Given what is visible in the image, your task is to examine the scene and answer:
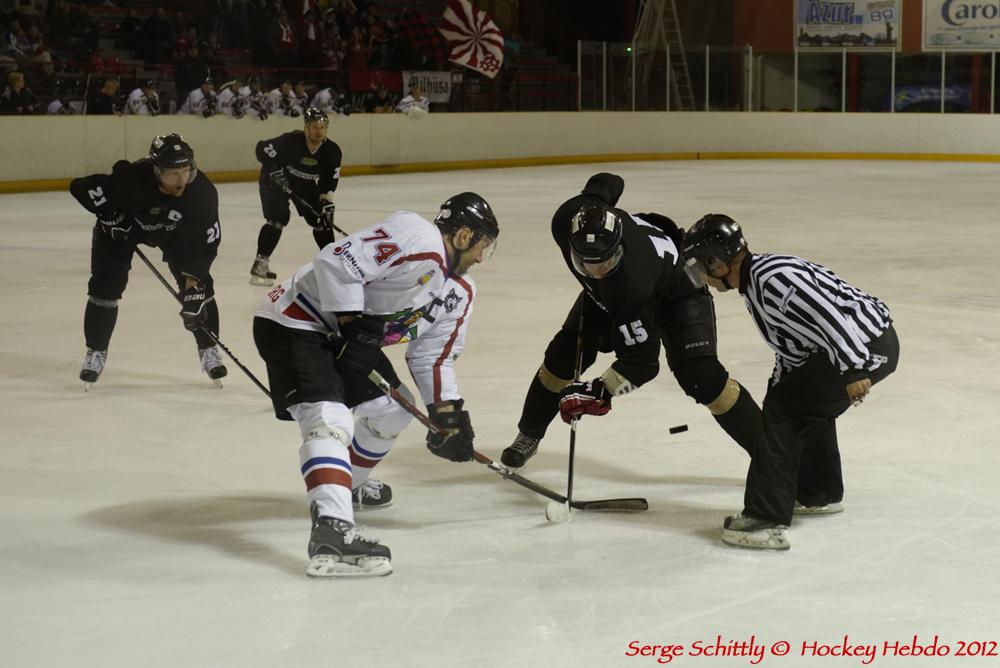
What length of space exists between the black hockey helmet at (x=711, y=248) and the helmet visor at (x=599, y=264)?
0.22 metres

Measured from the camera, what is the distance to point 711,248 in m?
3.59

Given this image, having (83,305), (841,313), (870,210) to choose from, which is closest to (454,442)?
(841,313)

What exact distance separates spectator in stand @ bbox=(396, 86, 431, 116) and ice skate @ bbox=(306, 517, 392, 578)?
51.2 feet

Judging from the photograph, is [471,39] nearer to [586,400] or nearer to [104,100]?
[104,100]

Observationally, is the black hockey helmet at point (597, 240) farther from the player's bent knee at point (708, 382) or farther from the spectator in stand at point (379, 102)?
the spectator in stand at point (379, 102)

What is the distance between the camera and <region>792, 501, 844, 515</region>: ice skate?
3922 mm

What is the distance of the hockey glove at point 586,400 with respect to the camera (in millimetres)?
3914

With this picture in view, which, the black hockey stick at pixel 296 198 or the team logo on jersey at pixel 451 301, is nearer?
the team logo on jersey at pixel 451 301

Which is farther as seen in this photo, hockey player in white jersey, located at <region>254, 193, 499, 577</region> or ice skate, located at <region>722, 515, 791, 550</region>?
ice skate, located at <region>722, 515, 791, 550</region>

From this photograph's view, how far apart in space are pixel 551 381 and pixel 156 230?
2.14 m

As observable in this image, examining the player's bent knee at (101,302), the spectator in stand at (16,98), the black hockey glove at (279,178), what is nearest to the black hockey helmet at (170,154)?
the player's bent knee at (101,302)

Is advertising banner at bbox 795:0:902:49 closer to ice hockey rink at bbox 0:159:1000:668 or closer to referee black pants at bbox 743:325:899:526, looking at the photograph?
ice hockey rink at bbox 0:159:1000:668

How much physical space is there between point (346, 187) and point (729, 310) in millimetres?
8909

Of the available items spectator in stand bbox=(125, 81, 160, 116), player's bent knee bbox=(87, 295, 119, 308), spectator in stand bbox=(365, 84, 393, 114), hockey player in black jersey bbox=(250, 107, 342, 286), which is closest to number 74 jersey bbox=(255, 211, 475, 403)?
player's bent knee bbox=(87, 295, 119, 308)
